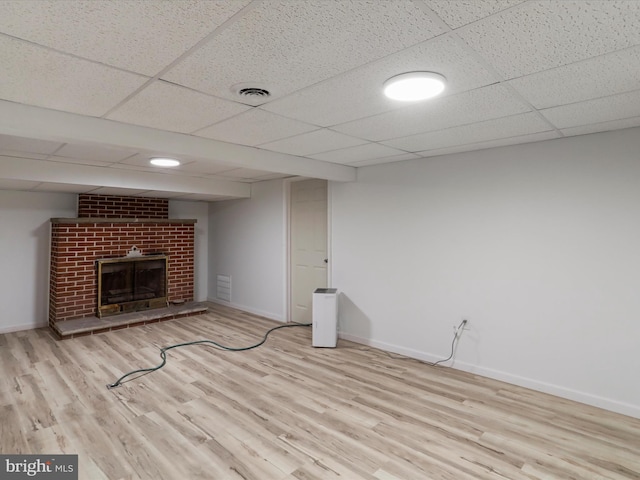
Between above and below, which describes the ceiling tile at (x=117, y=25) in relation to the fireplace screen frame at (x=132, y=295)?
above

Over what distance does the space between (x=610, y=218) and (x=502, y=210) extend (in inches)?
30.8

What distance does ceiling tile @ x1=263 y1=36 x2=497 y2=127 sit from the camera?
1514mm

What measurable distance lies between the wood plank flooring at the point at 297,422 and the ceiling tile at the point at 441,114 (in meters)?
2.18

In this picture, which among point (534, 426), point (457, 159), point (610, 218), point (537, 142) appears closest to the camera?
point (534, 426)

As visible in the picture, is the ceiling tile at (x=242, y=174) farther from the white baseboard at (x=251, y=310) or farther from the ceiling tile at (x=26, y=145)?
the white baseboard at (x=251, y=310)

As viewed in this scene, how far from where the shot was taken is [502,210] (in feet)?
10.7

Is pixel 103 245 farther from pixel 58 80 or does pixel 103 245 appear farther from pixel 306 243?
pixel 58 80

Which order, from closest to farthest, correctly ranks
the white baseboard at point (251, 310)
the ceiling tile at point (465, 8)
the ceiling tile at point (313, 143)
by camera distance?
the ceiling tile at point (465, 8), the ceiling tile at point (313, 143), the white baseboard at point (251, 310)

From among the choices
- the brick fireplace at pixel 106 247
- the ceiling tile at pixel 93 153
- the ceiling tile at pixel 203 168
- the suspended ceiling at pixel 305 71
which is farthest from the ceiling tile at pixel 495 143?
the brick fireplace at pixel 106 247

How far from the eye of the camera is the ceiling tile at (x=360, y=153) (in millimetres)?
3303

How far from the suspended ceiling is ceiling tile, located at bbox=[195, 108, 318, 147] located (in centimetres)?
1

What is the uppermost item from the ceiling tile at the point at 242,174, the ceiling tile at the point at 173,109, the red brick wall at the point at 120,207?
the ceiling tile at the point at 242,174

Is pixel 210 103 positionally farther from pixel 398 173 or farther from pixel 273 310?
pixel 273 310

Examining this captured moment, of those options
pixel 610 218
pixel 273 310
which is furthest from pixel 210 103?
pixel 273 310
